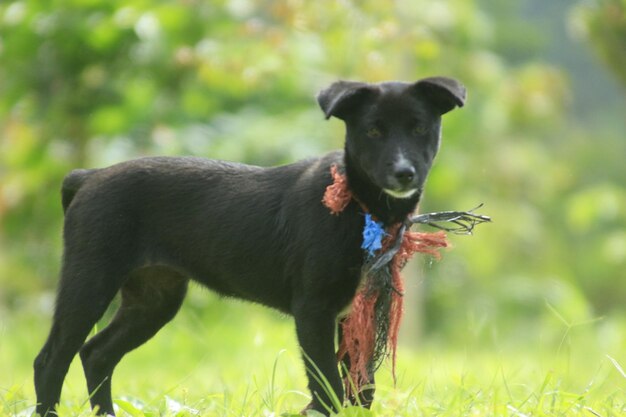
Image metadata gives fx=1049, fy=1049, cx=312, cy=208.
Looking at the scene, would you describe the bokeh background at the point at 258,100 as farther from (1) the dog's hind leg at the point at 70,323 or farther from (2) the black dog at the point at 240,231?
(1) the dog's hind leg at the point at 70,323

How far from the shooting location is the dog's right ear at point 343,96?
4.04m

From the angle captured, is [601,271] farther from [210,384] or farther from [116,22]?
[210,384]

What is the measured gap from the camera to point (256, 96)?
12359 millimetres

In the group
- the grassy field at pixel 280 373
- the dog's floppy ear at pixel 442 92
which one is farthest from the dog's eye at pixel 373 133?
the grassy field at pixel 280 373

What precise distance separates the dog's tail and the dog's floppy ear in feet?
5.15

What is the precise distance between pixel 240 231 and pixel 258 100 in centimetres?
802

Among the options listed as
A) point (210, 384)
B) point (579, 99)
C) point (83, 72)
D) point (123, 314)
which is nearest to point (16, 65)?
point (83, 72)

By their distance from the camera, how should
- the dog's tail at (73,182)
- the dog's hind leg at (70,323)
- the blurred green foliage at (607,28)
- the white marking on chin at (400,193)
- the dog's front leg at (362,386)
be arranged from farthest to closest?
the blurred green foliage at (607,28) < the dog's tail at (73,182) < the dog's hind leg at (70,323) < the dog's front leg at (362,386) < the white marking on chin at (400,193)

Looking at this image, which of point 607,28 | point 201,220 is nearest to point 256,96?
point 607,28

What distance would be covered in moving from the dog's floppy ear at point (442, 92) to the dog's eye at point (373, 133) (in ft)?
0.79

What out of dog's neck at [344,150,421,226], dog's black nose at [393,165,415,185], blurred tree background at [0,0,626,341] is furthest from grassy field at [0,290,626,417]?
dog's black nose at [393,165,415,185]

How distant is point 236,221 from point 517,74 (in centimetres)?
868

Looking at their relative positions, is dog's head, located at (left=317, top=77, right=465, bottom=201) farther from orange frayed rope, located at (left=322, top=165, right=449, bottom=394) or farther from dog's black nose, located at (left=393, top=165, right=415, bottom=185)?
orange frayed rope, located at (left=322, top=165, right=449, bottom=394)

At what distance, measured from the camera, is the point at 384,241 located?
418 cm
